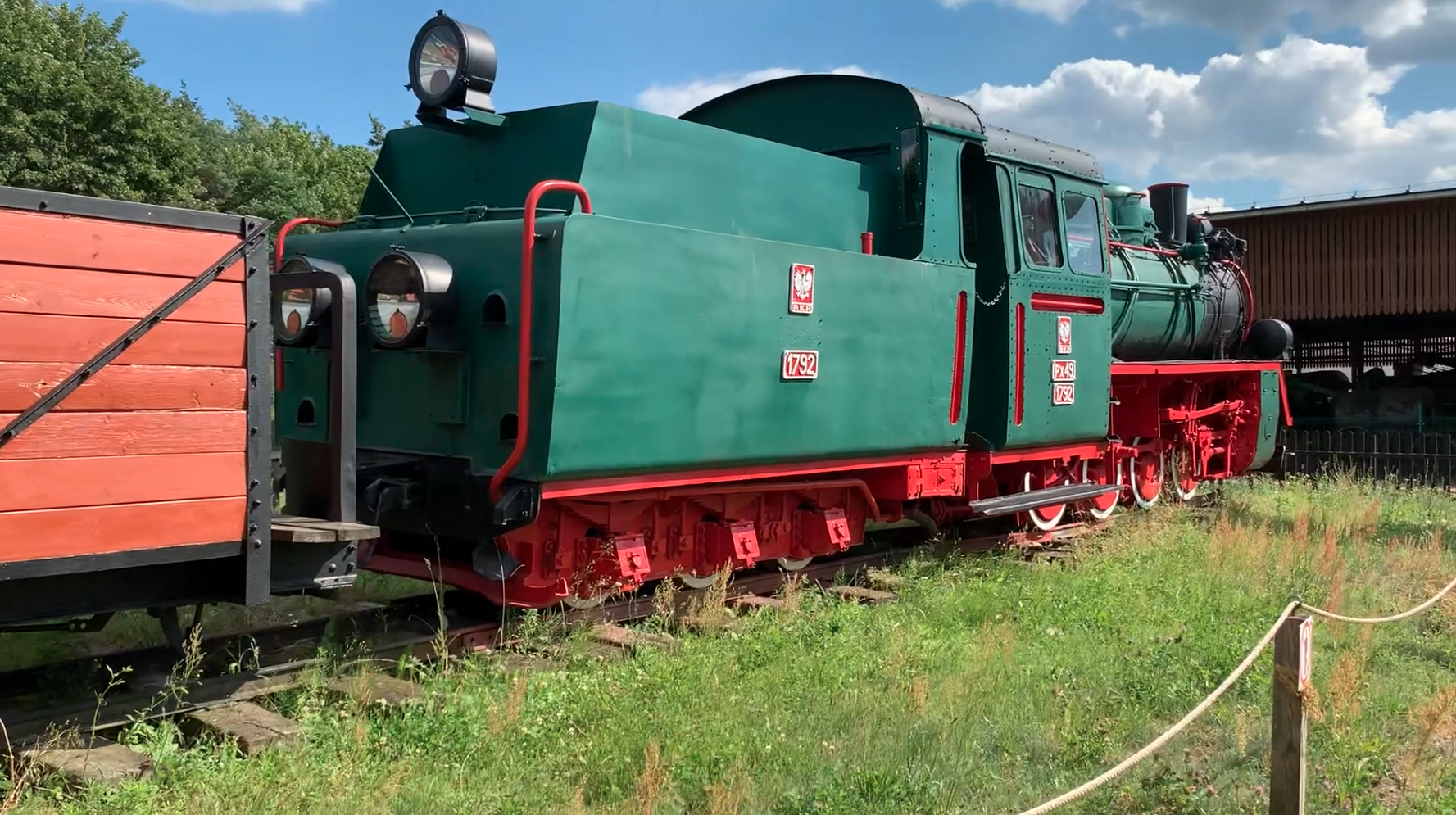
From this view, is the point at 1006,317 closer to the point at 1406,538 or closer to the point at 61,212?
the point at 1406,538

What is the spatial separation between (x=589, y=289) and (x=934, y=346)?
2.64m

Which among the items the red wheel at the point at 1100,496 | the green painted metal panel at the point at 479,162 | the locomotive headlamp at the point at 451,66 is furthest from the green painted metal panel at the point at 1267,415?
the locomotive headlamp at the point at 451,66

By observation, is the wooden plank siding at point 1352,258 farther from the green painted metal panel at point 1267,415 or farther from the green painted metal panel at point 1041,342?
the green painted metal panel at point 1041,342

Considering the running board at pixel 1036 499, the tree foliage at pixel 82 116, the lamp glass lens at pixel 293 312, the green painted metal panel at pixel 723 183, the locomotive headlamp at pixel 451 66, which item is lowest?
the running board at pixel 1036 499

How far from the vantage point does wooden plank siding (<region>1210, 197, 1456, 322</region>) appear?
15727mm

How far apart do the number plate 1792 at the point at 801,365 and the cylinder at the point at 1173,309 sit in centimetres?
404

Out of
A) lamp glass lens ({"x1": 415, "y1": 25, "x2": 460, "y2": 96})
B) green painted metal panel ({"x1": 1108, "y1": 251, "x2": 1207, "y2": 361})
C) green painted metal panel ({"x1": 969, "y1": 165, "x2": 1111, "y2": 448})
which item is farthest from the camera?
green painted metal panel ({"x1": 1108, "y1": 251, "x2": 1207, "y2": 361})

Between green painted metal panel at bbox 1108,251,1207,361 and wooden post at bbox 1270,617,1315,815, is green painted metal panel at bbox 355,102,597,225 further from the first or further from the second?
green painted metal panel at bbox 1108,251,1207,361

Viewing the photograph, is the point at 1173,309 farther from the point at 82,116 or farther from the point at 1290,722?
the point at 82,116

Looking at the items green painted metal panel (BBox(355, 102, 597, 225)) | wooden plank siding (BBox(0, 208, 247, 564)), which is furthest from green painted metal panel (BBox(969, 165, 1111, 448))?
wooden plank siding (BBox(0, 208, 247, 564))

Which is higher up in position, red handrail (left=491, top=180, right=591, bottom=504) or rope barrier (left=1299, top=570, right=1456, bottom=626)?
red handrail (left=491, top=180, right=591, bottom=504)

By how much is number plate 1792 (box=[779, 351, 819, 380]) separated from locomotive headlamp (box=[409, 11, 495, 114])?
1.92m

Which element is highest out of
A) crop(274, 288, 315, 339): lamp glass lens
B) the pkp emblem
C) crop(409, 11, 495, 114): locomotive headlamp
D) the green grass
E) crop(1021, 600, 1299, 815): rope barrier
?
crop(409, 11, 495, 114): locomotive headlamp

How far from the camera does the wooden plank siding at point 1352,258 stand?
15.7 metres
